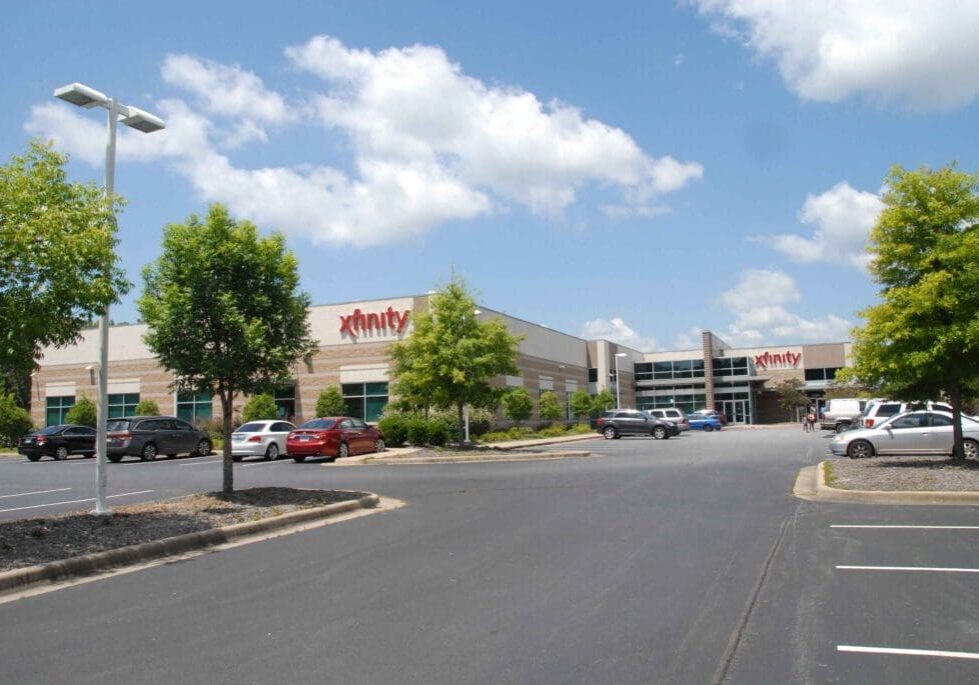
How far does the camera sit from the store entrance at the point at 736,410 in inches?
2835

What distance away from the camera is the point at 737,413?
72.6 meters

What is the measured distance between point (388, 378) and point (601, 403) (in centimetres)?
2245

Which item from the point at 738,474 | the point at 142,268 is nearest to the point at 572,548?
the point at 142,268

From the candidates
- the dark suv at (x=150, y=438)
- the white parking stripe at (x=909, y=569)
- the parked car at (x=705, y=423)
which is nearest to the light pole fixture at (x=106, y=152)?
the white parking stripe at (x=909, y=569)

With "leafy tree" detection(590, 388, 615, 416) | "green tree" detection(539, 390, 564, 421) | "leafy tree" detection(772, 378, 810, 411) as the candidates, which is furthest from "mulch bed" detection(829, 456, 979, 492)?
"leafy tree" detection(772, 378, 810, 411)

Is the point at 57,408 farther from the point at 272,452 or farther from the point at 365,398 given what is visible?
the point at 272,452

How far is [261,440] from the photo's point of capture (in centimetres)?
2727

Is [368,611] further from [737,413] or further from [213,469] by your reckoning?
[737,413]

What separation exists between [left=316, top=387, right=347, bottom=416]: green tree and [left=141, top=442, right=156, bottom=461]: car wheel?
9.90 meters

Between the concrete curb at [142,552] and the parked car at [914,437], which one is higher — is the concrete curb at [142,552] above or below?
below

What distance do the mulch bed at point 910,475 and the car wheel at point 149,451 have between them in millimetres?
22307

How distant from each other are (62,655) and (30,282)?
5.14 m

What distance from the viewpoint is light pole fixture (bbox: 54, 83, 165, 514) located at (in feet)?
38.0

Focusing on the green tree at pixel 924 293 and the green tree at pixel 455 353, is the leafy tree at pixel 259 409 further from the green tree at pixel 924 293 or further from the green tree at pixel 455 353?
the green tree at pixel 924 293
